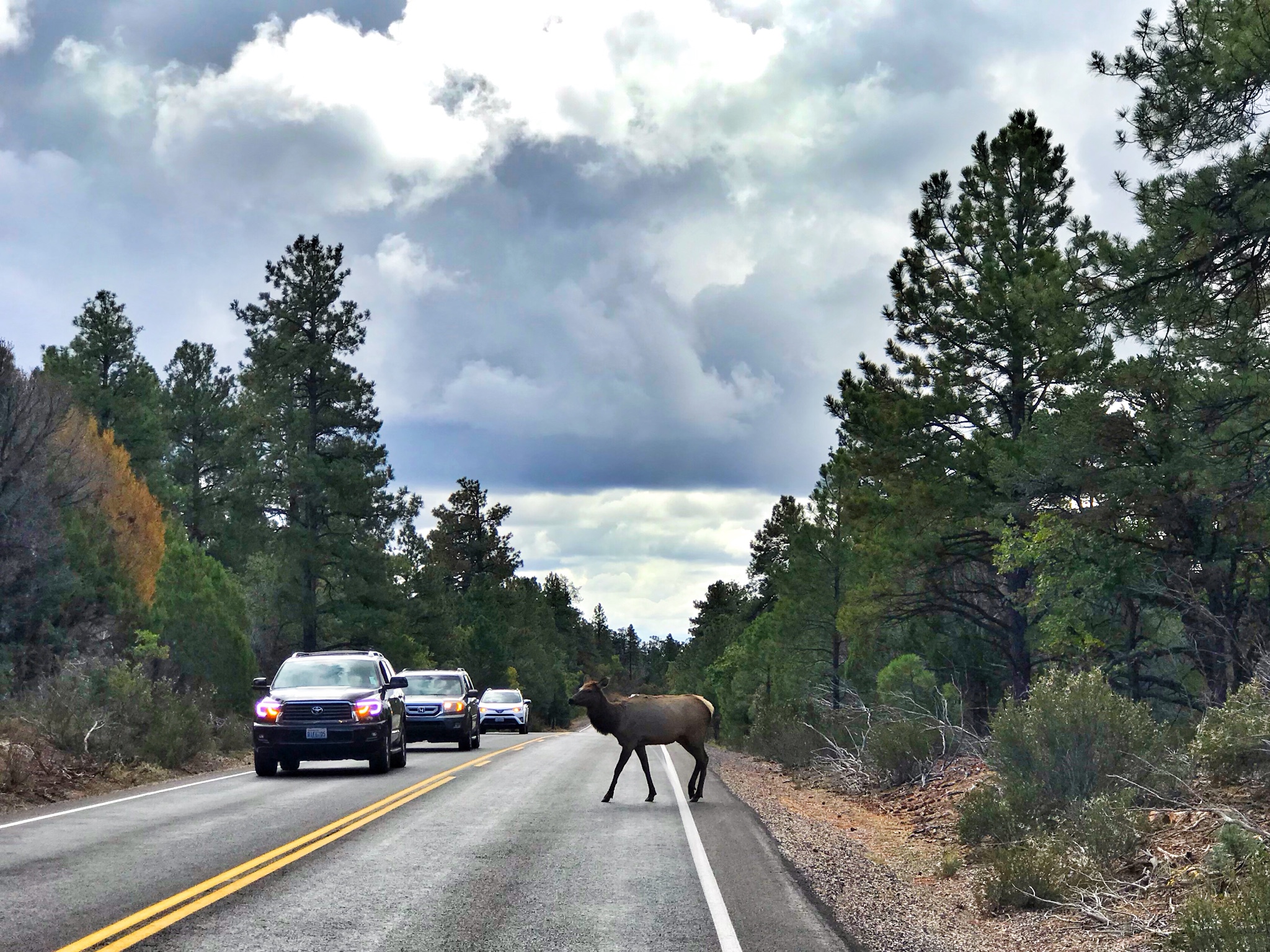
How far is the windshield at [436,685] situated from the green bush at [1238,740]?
21.8m

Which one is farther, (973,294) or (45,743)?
(973,294)

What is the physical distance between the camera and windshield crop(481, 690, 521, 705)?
147 ft

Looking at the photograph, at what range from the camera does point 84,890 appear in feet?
28.7

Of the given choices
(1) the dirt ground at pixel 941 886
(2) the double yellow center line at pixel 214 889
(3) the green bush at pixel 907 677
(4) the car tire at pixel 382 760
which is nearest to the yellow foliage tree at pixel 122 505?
(4) the car tire at pixel 382 760

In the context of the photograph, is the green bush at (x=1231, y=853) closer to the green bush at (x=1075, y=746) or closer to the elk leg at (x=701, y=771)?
the green bush at (x=1075, y=746)

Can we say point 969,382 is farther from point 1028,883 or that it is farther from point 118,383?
point 118,383

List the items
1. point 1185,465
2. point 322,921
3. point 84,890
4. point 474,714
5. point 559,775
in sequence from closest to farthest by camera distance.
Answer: point 322,921, point 84,890, point 1185,465, point 559,775, point 474,714

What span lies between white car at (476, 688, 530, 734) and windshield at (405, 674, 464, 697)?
13586mm

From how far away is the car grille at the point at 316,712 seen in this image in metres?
19.5

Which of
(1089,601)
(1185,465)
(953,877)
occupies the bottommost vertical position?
(953,877)

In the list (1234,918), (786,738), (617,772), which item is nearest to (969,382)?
(786,738)

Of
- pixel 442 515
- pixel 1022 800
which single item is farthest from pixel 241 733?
pixel 442 515

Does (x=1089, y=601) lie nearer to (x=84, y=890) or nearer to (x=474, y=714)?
(x=474, y=714)

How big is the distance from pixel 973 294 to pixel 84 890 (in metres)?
23.2
